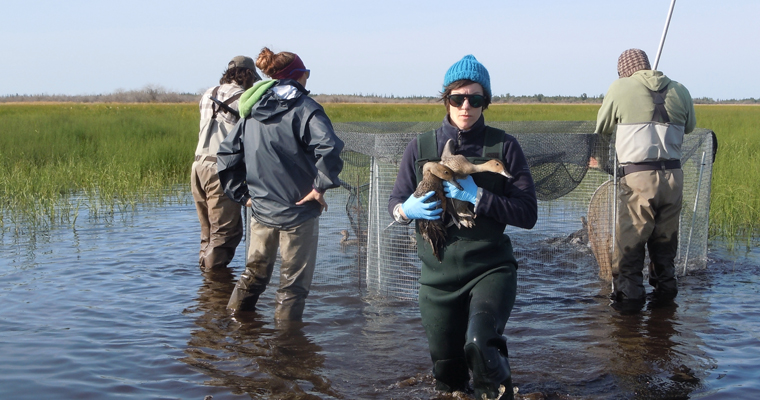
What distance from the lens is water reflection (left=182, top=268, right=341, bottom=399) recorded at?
3959 mm

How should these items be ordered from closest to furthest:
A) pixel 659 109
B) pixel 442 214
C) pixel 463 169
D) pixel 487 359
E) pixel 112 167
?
1. pixel 487 359
2. pixel 463 169
3. pixel 442 214
4. pixel 659 109
5. pixel 112 167

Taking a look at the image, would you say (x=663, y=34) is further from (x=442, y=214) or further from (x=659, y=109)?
(x=442, y=214)

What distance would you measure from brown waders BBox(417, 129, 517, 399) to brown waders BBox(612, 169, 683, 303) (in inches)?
107

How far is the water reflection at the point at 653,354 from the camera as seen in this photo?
3891 mm

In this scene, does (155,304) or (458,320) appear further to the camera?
(155,304)

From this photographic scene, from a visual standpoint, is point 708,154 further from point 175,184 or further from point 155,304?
point 175,184

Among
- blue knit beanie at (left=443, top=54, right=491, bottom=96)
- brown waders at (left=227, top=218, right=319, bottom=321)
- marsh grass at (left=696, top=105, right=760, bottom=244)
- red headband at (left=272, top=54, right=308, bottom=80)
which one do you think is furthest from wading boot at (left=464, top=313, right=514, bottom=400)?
marsh grass at (left=696, top=105, right=760, bottom=244)

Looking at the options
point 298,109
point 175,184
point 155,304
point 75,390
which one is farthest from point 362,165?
point 175,184

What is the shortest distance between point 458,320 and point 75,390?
7.77 feet

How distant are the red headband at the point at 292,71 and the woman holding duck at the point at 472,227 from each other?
1.66 m

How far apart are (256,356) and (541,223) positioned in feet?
10.4

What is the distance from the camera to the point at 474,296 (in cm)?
300

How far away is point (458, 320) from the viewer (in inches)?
124

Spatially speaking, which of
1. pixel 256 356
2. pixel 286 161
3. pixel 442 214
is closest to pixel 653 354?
pixel 442 214
